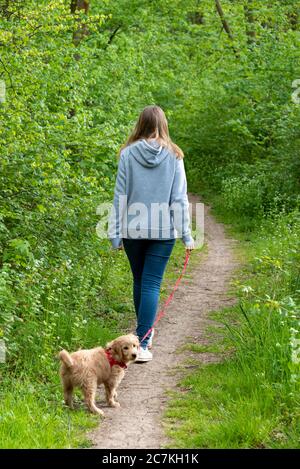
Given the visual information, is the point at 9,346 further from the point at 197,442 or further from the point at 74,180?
the point at 74,180

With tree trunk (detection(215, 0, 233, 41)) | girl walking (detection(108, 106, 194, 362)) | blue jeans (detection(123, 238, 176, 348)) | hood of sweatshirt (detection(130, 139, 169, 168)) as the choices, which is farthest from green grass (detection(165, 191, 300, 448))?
tree trunk (detection(215, 0, 233, 41))

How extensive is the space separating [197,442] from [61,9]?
20.3 feet

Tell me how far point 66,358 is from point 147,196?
1729 mm

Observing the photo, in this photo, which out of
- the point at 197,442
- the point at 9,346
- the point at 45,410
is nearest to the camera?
the point at 197,442

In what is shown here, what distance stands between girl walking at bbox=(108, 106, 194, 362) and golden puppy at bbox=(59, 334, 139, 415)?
0.93 m

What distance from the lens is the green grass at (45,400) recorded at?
4.64 meters

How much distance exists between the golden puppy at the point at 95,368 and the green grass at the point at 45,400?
0.50 ft

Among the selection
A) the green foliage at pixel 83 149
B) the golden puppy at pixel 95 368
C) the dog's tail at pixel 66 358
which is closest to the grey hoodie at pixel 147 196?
the green foliage at pixel 83 149

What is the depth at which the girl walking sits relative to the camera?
20.5 ft

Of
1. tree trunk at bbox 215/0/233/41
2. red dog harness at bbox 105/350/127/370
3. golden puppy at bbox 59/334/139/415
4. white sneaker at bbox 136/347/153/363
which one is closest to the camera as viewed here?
golden puppy at bbox 59/334/139/415

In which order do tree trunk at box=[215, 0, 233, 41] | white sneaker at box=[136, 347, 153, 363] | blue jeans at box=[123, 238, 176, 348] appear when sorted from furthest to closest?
tree trunk at box=[215, 0, 233, 41], white sneaker at box=[136, 347, 153, 363], blue jeans at box=[123, 238, 176, 348]

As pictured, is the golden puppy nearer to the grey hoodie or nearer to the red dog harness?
the red dog harness

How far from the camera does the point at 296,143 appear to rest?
14367mm
